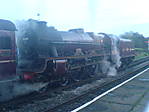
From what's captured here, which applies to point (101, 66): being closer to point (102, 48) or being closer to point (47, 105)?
point (102, 48)

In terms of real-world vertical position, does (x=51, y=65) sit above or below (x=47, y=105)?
above

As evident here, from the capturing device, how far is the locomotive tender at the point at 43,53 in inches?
271

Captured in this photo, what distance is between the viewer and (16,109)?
6.39 m

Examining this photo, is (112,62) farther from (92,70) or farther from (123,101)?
(123,101)

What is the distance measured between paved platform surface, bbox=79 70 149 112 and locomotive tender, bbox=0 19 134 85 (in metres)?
2.94

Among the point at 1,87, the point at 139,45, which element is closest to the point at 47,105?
the point at 1,87

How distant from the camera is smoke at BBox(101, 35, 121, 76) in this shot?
1523cm

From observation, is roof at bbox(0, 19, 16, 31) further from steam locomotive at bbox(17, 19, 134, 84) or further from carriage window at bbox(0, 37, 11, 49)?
steam locomotive at bbox(17, 19, 134, 84)

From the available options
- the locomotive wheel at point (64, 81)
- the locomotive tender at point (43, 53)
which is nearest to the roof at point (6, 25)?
the locomotive tender at point (43, 53)

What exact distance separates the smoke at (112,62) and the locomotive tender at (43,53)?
6.62 ft

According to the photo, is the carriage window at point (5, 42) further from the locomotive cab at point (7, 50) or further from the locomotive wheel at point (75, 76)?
the locomotive wheel at point (75, 76)

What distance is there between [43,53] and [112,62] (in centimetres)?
877

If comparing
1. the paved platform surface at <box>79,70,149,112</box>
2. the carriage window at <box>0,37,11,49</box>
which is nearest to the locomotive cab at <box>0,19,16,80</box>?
the carriage window at <box>0,37,11,49</box>

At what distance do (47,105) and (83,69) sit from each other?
5.68 m
